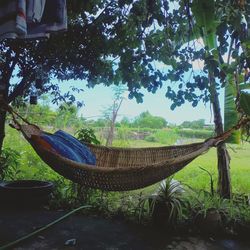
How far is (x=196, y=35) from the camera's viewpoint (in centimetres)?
226

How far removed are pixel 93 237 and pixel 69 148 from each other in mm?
610

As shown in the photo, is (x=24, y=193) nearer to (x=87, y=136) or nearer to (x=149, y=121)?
(x=87, y=136)

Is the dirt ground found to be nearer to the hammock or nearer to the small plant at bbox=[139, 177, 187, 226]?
the small plant at bbox=[139, 177, 187, 226]

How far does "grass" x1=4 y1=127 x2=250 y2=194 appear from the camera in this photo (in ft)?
9.93

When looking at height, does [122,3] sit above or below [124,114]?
above

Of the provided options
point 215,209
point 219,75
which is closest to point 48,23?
point 219,75

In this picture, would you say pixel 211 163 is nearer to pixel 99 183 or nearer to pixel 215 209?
pixel 215 209

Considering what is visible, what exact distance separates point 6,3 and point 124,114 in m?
2.49

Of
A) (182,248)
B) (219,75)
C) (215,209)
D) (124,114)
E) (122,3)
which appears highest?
(122,3)

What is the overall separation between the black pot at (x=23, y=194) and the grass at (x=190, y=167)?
0.49 meters

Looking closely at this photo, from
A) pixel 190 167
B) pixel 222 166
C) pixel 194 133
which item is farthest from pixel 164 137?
pixel 222 166

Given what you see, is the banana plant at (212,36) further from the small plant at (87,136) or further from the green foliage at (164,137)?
the green foliage at (164,137)

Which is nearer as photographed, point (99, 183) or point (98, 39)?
point (99, 183)

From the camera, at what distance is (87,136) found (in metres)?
2.69
